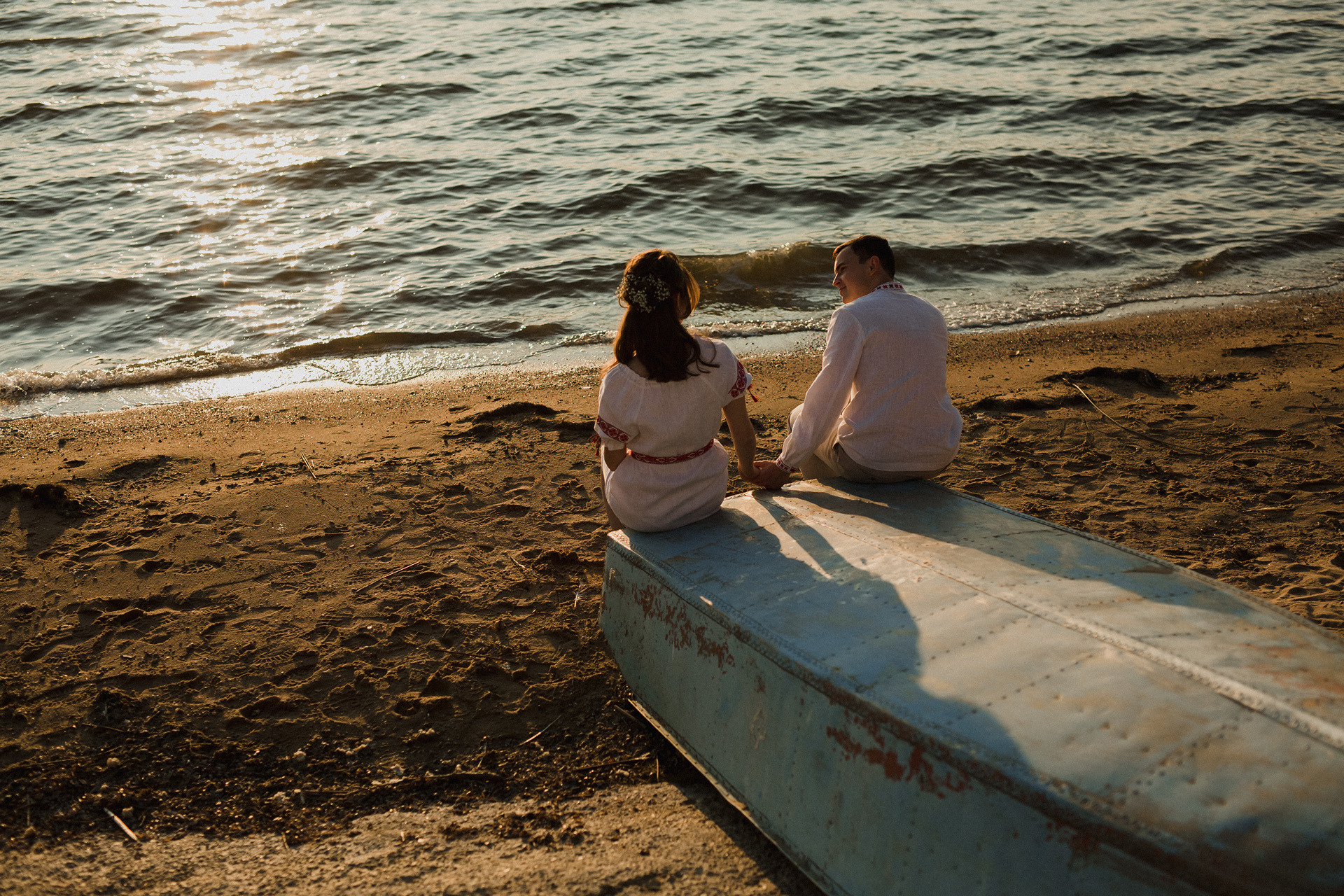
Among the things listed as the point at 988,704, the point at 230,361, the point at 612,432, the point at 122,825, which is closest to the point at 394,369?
the point at 230,361

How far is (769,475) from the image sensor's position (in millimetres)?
4238

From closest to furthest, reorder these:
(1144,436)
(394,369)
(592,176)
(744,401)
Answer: (744,401), (1144,436), (394,369), (592,176)

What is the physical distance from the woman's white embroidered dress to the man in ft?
1.27

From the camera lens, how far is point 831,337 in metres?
4.13

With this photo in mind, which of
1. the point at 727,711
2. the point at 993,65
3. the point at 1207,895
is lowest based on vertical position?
the point at 727,711

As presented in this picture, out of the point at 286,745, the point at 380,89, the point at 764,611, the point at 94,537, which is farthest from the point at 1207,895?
the point at 380,89

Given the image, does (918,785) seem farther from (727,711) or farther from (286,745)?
(286,745)

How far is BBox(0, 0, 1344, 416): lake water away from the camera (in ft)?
30.7

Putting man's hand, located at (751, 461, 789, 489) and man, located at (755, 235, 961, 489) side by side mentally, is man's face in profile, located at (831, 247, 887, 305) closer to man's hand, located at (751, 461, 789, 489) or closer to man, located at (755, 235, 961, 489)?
man, located at (755, 235, 961, 489)

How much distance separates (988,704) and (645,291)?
1.89m

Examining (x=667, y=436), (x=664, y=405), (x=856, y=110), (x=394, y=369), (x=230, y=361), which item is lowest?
(x=394, y=369)

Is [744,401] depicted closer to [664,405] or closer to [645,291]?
[664,405]

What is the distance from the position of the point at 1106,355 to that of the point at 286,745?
6.86 metres

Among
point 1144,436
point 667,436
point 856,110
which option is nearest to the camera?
point 667,436
